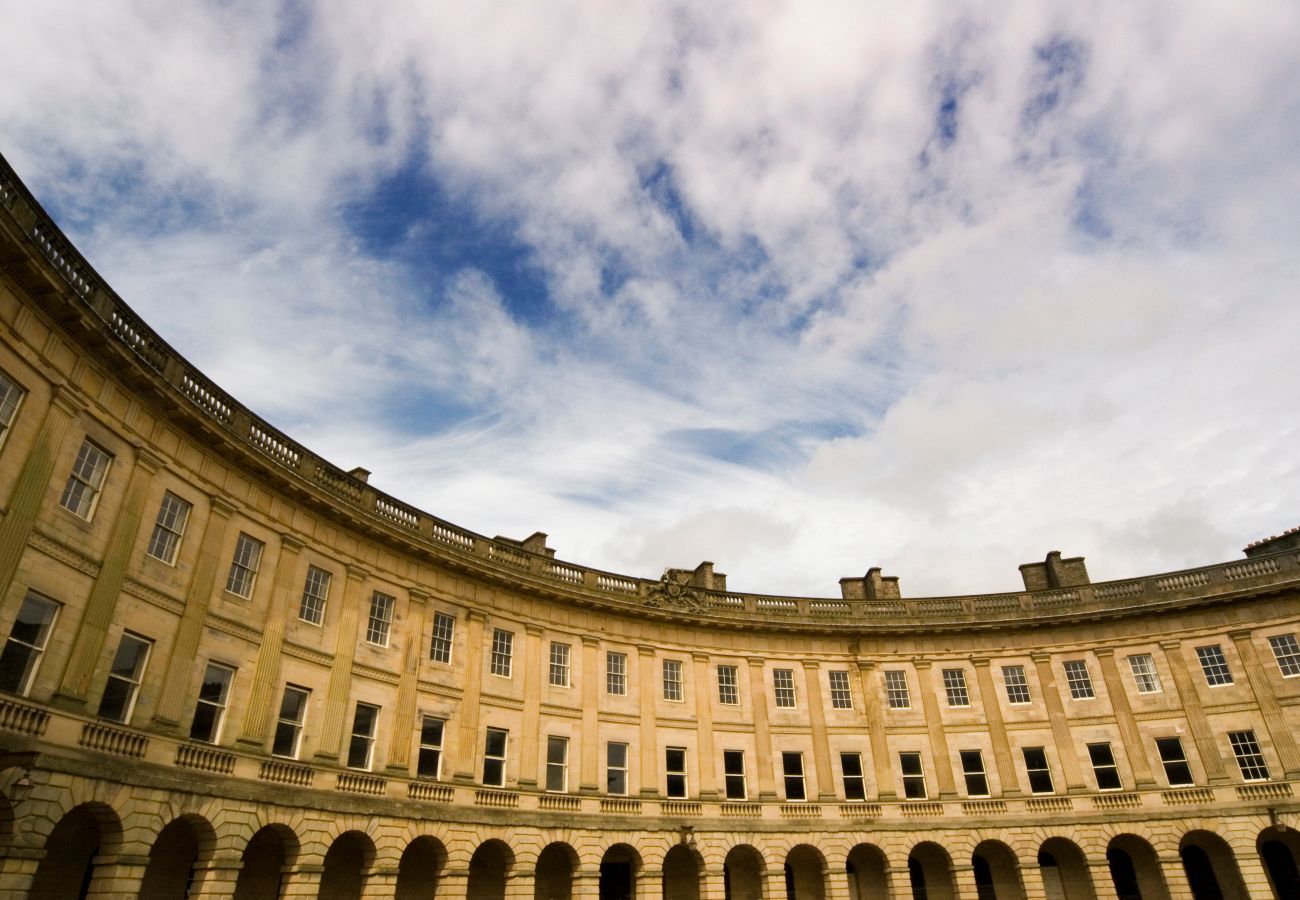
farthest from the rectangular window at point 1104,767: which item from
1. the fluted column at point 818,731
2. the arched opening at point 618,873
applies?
the arched opening at point 618,873

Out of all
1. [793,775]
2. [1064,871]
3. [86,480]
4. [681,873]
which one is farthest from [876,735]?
[86,480]

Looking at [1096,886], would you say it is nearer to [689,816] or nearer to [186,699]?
[689,816]

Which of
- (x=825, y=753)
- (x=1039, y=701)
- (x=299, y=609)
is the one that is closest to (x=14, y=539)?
(x=299, y=609)

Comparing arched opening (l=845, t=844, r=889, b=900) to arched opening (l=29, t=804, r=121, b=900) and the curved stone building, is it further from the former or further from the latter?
arched opening (l=29, t=804, r=121, b=900)

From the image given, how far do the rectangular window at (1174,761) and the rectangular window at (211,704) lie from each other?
3553cm

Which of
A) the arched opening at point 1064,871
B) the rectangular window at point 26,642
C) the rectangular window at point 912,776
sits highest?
the rectangular window at point 26,642

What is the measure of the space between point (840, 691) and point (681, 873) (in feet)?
34.3

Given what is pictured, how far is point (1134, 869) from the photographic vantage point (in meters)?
34.6

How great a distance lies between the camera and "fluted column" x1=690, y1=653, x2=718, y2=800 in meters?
33.7

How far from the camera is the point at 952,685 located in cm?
3788

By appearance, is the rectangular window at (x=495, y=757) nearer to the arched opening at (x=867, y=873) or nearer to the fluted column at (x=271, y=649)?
the fluted column at (x=271, y=649)

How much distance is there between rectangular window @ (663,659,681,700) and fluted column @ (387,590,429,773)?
1126 cm

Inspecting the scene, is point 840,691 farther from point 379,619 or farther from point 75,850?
point 75,850

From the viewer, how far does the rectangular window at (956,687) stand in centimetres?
3753
